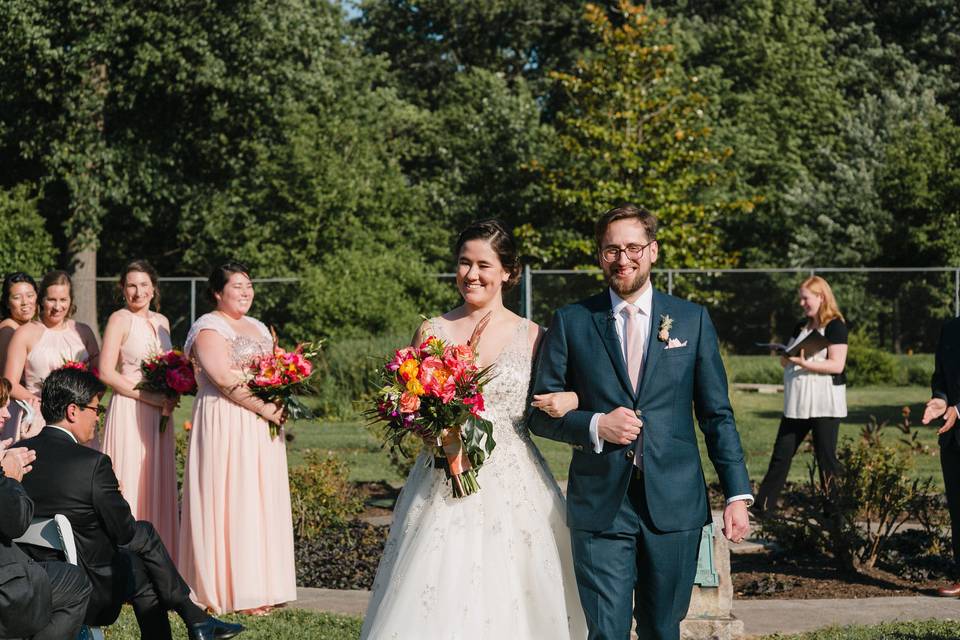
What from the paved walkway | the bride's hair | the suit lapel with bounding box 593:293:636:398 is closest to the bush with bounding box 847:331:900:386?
the paved walkway

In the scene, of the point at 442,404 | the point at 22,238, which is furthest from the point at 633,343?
the point at 22,238

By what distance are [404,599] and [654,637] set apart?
1.01m

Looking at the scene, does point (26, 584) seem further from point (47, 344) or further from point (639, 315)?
point (47, 344)

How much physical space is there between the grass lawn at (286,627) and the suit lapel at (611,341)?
2.63 m

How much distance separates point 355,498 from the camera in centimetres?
988

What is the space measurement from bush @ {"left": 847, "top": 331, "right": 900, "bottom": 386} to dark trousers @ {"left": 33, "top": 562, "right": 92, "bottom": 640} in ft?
69.1

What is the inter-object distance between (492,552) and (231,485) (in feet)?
9.22

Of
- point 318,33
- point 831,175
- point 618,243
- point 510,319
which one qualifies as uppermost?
point 318,33

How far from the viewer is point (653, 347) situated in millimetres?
4457

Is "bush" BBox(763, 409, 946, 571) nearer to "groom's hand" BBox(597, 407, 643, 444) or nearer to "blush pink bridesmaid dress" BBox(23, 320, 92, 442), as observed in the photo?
"groom's hand" BBox(597, 407, 643, 444)

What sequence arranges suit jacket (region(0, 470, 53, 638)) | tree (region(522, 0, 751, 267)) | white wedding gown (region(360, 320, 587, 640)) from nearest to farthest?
suit jacket (region(0, 470, 53, 638)) → white wedding gown (region(360, 320, 587, 640)) → tree (region(522, 0, 751, 267))

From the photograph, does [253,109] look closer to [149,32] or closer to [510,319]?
[149,32]

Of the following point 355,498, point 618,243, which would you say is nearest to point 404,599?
point 618,243

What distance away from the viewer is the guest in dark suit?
23.5ft
